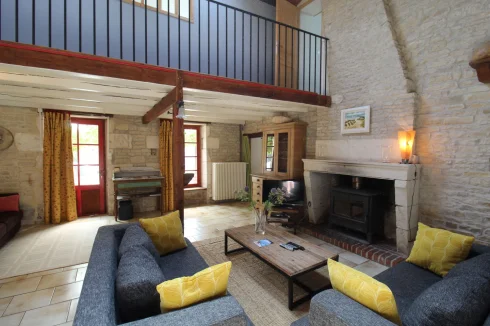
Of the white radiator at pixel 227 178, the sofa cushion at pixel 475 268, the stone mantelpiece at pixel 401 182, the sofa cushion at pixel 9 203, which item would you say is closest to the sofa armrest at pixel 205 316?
the sofa cushion at pixel 475 268

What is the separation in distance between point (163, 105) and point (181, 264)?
93.5 inches

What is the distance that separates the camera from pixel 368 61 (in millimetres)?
3654

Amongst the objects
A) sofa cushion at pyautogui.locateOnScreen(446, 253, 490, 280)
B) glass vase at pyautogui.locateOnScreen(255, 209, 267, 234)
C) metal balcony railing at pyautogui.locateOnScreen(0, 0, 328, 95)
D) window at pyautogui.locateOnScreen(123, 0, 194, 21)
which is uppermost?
window at pyautogui.locateOnScreen(123, 0, 194, 21)

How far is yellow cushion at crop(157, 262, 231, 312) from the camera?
1.32 meters

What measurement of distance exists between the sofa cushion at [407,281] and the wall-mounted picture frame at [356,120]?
80.6 inches

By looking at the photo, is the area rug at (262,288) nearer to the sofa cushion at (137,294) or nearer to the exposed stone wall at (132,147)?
the sofa cushion at (137,294)

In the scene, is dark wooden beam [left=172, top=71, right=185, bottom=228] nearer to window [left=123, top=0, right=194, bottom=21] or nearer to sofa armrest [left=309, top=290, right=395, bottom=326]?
sofa armrest [left=309, top=290, right=395, bottom=326]

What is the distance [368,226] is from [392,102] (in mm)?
1762

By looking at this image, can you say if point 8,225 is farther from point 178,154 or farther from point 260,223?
point 260,223

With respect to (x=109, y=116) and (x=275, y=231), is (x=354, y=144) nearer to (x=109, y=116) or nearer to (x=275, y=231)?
(x=275, y=231)

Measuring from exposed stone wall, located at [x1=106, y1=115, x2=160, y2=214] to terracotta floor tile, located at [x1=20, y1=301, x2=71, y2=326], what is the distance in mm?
3297

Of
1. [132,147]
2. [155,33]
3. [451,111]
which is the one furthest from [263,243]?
[155,33]

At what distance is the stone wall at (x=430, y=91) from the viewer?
2.75 meters

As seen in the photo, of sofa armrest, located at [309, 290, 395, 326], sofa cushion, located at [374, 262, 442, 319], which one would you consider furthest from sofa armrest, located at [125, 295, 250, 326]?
sofa cushion, located at [374, 262, 442, 319]
